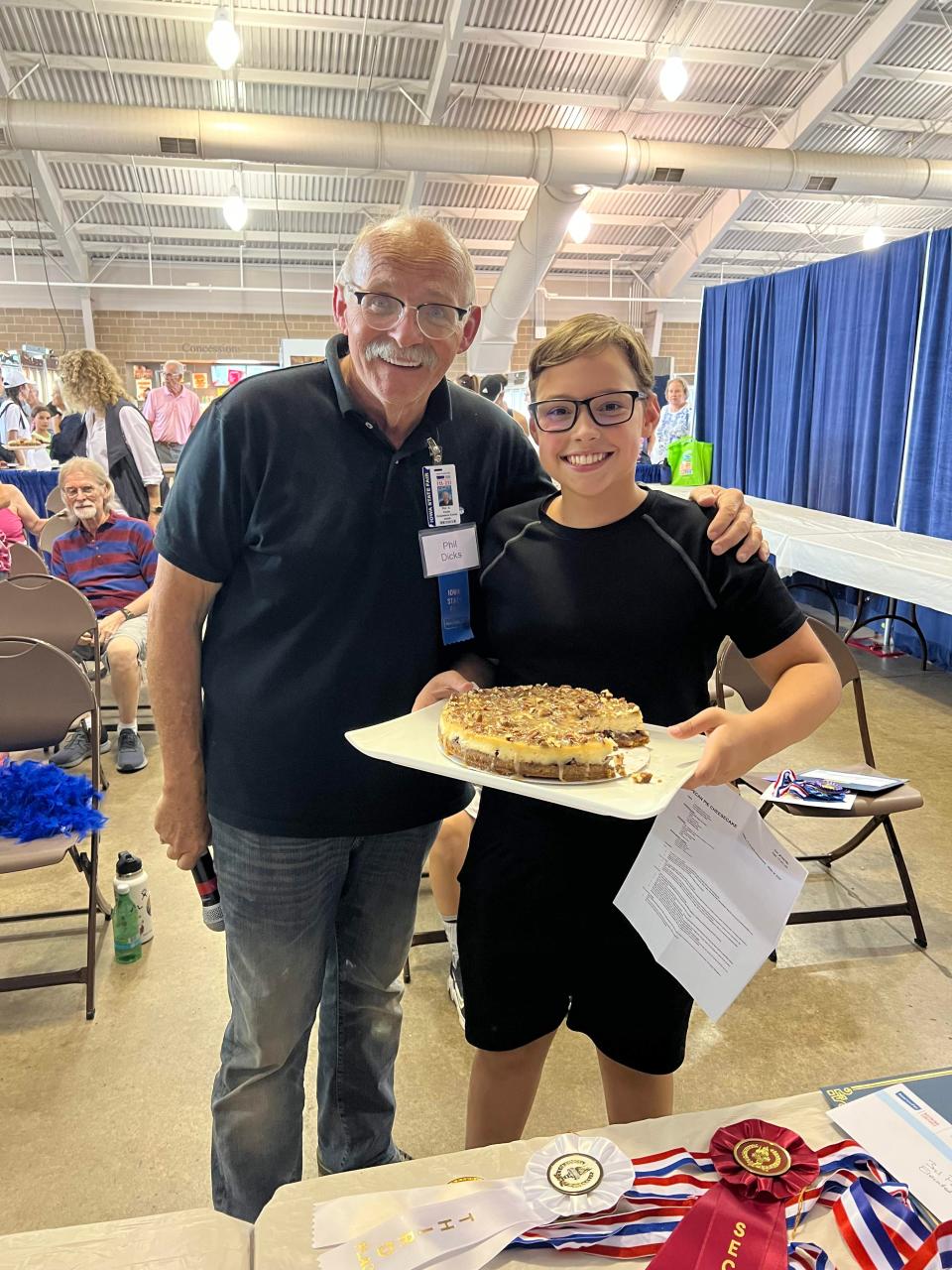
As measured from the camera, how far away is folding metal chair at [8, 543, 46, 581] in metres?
4.64

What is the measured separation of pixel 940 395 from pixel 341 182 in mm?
7762

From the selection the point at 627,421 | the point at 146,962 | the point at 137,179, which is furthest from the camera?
the point at 137,179

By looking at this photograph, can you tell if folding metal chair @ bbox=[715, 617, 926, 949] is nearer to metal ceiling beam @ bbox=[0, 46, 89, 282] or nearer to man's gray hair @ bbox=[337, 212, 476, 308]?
man's gray hair @ bbox=[337, 212, 476, 308]

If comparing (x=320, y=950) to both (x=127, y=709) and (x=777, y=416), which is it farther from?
(x=777, y=416)

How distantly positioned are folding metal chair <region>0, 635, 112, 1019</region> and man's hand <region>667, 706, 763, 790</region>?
202cm

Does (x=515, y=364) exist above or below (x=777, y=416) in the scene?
above

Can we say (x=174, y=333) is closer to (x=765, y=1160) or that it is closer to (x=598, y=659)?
(x=598, y=659)

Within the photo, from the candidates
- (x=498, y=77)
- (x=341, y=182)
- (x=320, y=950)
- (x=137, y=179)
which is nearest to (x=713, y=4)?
(x=498, y=77)

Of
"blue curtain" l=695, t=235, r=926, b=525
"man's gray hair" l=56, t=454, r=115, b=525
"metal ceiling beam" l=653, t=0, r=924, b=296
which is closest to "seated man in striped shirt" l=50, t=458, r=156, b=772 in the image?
"man's gray hair" l=56, t=454, r=115, b=525

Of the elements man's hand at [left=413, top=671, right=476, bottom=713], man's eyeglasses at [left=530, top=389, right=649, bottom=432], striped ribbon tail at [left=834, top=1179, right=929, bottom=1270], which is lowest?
striped ribbon tail at [left=834, top=1179, right=929, bottom=1270]

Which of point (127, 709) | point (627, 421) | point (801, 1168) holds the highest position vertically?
point (627, 421)

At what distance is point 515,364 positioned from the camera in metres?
15.9

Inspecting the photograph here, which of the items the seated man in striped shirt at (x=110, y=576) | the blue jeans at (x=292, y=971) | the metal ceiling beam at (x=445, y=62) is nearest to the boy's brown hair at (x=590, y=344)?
the blue jeans at (x=292, y=971)

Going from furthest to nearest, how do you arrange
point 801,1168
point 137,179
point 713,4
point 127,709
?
point 137,179 → point 713,4 → point 127,709 → point 801,1168
